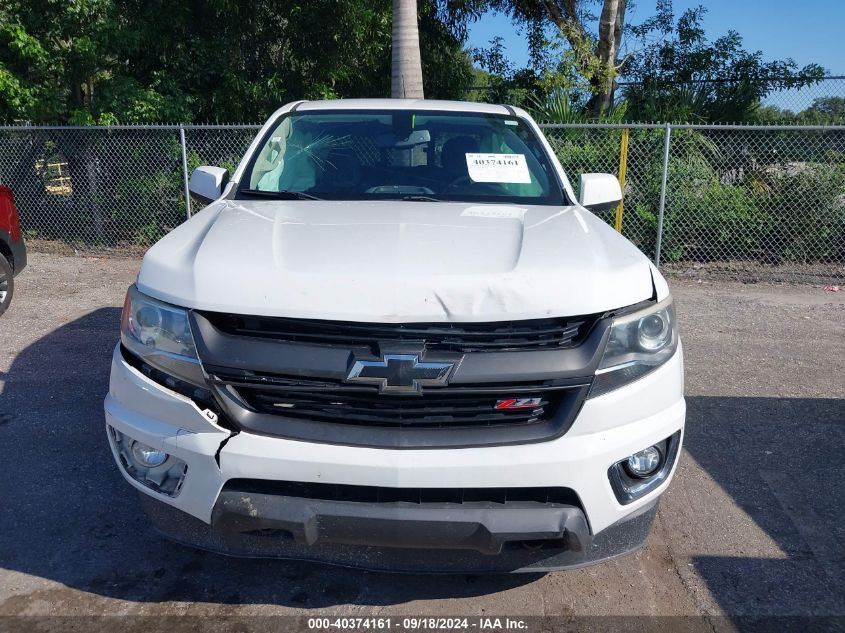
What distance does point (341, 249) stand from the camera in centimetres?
270

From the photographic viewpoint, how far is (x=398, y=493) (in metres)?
2.39

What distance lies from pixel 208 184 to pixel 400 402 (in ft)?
6.75

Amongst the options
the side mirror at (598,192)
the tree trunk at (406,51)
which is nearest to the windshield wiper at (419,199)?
the side mirror at (598,192)

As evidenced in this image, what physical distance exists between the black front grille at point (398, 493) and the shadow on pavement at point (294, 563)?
0.73 meters

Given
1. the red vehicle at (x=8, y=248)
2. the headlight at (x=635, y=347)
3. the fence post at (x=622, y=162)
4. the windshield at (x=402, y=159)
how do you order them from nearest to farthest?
the headlight at (x=635, y=347), the windshield at (x=402, y=159), the red vehicle at (x=8, y=248), the fence post at (x=622, y=162)

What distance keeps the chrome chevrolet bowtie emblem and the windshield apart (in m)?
1.48

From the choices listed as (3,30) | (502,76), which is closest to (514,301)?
(3,30)

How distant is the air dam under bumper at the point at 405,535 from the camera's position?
92.7 inches

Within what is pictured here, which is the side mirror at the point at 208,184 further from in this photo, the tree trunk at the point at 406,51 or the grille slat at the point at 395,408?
the tree trunk at the point at 406,51

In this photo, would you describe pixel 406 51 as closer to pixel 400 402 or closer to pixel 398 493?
pixel 400 402

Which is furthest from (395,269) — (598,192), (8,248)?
(8,248)

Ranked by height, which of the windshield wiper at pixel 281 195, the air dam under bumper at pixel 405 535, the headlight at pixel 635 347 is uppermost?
the windshield wiper at pixel 281 195

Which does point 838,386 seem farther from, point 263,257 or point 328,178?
point 263,257

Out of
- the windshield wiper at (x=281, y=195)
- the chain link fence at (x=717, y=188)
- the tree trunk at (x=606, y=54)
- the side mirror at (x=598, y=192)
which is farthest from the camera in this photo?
the tree trunk at (x=606, y=54)
